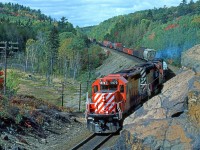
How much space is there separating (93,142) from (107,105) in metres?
2.95

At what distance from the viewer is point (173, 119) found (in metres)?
8.73

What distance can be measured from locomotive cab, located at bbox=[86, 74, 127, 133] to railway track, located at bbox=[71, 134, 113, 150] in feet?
1.45

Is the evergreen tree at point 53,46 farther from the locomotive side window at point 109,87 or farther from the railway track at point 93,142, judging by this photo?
the railway track at point 93,142

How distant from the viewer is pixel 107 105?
23.5m

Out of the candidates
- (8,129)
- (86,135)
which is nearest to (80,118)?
(86,135)

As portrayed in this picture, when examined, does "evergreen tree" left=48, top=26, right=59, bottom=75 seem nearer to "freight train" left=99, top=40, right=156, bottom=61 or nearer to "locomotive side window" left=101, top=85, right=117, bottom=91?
"freight train" left=99, top=40, right=156, bottom=61

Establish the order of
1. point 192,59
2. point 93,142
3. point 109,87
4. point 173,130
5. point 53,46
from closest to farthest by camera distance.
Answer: point 173,130, point 192,59, point 93,142, point 109,87, point 53,46

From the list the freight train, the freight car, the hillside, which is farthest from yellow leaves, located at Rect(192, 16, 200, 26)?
the hillside

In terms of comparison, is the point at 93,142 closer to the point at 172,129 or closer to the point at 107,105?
the point at 107,105

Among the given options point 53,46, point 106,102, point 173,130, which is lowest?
point 106,102

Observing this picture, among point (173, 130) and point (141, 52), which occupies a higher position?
point (173, 130)

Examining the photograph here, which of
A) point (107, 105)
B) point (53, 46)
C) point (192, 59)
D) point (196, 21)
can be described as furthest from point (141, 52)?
point (192, 59)

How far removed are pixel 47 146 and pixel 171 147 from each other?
45.2 ft

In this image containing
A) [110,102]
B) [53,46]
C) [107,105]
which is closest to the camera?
[110,102]
